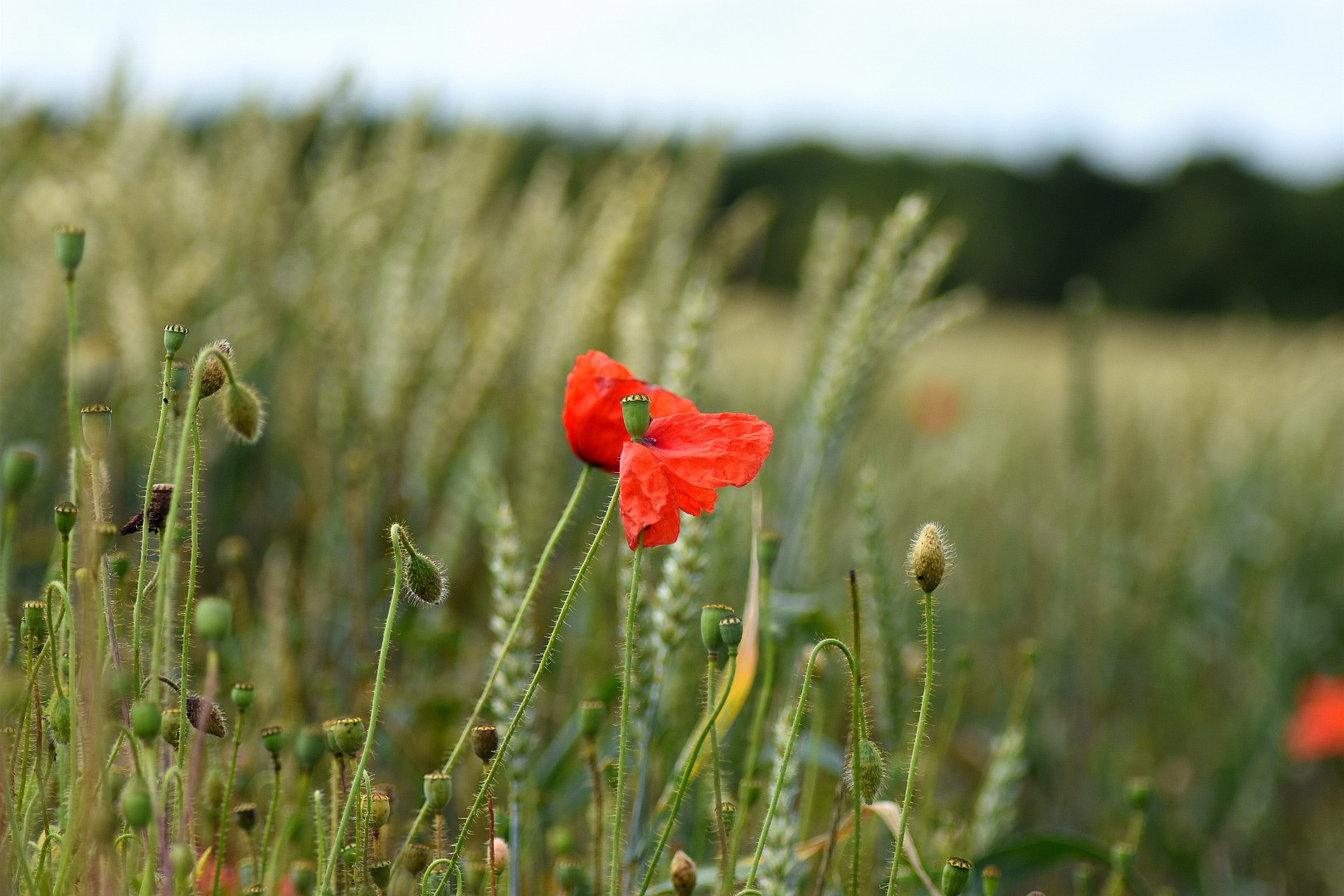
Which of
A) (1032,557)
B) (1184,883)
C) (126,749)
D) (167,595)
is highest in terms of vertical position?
(167,595)

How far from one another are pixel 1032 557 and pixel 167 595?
162cm

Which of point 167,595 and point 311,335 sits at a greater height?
point 311,335

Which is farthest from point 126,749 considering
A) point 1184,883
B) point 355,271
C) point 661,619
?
point 1184,883

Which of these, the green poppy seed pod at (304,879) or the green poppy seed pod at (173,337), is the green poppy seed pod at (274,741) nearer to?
the green poppy seed pod at (304,879)

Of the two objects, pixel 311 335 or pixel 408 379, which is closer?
pixel 408 379

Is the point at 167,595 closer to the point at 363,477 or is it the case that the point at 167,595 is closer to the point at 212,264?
the point at 363,477

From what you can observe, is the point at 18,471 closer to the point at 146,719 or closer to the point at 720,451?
the point at 146,719

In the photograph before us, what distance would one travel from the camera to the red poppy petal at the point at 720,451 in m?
0.55

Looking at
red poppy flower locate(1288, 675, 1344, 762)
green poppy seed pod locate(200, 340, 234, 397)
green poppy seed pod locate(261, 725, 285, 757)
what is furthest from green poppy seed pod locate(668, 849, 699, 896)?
red poppy flower locate(1288, 675, 1344, 762)

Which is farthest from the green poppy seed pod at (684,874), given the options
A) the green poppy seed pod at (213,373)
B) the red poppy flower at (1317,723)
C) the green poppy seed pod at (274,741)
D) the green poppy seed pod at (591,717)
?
the red poppy flower at (1317,723)

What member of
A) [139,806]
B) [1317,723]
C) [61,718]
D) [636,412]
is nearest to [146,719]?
[139,806]

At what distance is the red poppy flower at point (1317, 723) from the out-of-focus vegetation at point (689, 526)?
48mm

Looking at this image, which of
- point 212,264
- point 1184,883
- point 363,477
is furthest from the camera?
point 1184,883

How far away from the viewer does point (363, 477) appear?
1108 millimetres
